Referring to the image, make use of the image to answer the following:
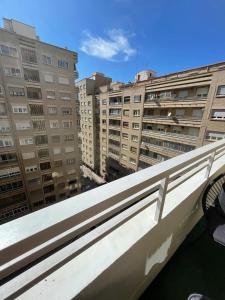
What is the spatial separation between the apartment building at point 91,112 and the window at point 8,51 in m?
7.72

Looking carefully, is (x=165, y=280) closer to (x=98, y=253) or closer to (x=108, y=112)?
(x=98, y=253)

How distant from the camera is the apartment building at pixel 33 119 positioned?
5.63 meters

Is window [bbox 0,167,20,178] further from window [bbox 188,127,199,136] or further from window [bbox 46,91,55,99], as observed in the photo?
window [bbox 188,127,199,136]

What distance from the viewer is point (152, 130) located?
29.6 ft

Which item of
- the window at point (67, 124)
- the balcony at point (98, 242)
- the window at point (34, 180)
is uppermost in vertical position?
the balcony at point (98, 242)

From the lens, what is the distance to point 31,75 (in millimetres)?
6109

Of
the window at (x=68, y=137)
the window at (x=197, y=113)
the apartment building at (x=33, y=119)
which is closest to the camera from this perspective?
the apartment building at (x=33, y=119)

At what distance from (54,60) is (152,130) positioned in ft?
21.3

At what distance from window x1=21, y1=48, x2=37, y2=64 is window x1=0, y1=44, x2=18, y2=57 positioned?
0.27 metres

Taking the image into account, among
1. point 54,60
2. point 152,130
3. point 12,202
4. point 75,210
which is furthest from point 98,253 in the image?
point 152,130

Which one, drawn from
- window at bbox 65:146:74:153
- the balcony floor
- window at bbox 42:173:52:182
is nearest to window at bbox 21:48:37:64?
window at bbox 65:146:74:153

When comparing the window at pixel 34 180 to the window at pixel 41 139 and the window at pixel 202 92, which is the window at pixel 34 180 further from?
the window at pixel 202 92

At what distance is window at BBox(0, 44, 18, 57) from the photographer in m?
5.23

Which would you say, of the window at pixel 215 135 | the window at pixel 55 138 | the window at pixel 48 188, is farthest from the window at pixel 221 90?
the window at pixel 48 188
